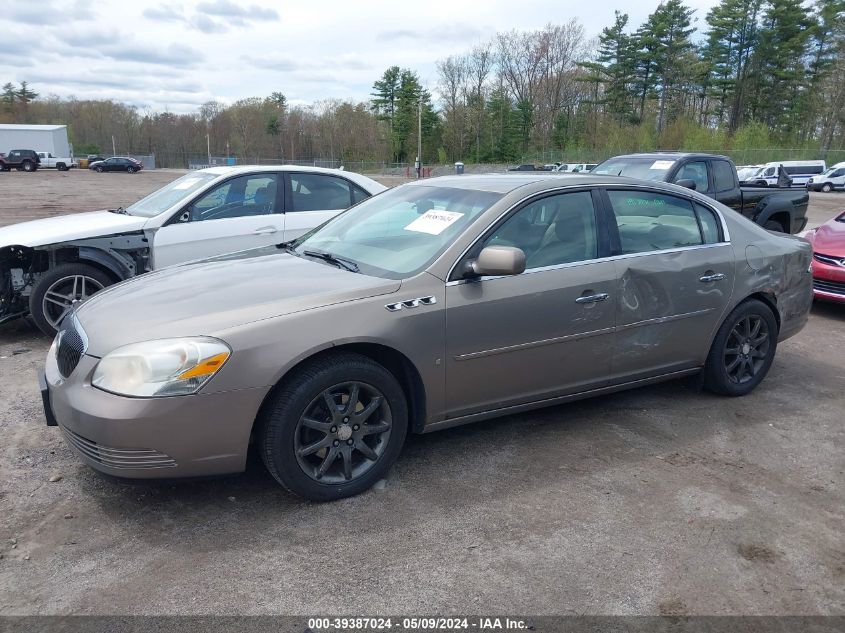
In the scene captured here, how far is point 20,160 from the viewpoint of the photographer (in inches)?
2223

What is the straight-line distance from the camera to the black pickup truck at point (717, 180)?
32.0ft

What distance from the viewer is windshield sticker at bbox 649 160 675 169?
9703 millimetres

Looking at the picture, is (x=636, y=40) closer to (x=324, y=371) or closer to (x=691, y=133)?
(x=691, y=133)

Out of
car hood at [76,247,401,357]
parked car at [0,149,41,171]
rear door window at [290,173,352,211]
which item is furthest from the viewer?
parked car at [0,149,41,171]

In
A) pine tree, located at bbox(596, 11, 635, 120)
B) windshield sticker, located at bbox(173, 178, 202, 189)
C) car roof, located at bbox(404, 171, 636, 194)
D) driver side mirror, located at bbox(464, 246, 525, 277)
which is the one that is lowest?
driver side mirror, located at bbox(464, 246, 525, 277)

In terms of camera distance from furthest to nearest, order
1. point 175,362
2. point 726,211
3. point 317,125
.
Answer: point 317,125 → point 726,211 → point 175,362

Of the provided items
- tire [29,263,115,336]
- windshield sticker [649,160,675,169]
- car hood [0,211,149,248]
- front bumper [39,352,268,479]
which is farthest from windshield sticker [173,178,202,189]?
windshield sticker [649,160,675,169]

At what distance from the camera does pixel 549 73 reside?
253 feet

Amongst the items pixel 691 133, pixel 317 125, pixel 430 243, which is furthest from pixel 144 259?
pixel 317 125

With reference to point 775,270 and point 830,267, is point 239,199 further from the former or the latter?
point 830,267

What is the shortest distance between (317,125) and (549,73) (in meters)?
35.6

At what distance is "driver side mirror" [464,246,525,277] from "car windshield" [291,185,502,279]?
11.2 inches

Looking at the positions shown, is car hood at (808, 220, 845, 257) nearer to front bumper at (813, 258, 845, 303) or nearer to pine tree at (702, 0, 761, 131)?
front bumper at (813, 258, 845, 303)

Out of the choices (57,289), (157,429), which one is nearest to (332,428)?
(157,429)
